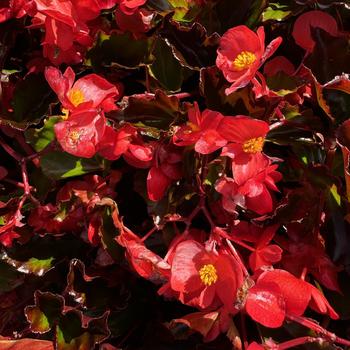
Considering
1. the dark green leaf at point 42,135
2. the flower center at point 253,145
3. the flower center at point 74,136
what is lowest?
the dark green leaf at point 42,135

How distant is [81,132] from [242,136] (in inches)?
7.6

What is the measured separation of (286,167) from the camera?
2.66 ft

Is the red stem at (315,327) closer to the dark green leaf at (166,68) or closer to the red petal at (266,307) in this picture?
the red petal at (266,307)

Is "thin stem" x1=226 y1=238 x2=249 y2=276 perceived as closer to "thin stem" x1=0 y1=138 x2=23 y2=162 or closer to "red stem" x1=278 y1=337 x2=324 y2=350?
"red stem" x1=278 y1=337 x2=324 y2=350

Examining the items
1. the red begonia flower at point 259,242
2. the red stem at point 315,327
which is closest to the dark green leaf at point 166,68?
the red begonia flower at point 259,242

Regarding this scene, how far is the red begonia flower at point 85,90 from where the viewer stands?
0.75 metres

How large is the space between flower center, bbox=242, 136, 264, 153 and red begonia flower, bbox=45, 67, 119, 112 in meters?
0.19

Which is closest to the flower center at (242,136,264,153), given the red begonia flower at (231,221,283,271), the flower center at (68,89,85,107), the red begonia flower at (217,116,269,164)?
the red begonia flower at (217,116,269,164)

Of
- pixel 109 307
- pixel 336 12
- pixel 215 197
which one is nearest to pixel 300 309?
pixel 215 197

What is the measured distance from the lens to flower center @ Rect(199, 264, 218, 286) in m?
0.72

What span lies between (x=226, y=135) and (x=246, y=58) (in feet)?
0.34

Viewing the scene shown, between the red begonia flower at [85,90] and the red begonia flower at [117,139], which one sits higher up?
the red begonia flower at [85,90]

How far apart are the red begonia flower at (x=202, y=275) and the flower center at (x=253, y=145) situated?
0.42ft

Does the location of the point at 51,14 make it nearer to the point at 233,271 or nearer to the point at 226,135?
the point at 226,135
